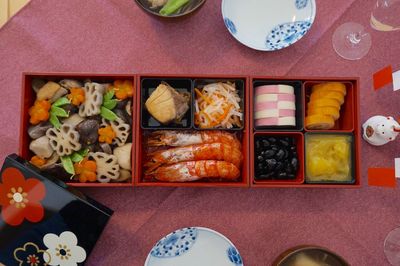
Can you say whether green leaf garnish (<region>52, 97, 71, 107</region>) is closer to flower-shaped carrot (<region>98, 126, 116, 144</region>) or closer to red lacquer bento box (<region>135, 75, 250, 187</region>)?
flower-shaped carrot (<region>98, 126, 116, 144</region>)

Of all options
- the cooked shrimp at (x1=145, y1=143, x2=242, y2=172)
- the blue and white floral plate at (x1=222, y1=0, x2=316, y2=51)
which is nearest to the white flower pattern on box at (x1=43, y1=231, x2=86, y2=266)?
the cooked shrimp at (x1=145, y1=143, x2=242, y2=172)

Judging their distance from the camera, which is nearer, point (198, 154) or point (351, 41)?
point (198, 154)

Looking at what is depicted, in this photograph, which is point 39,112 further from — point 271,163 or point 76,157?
point 271,163

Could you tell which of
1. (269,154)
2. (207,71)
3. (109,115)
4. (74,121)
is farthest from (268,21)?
(74,121)

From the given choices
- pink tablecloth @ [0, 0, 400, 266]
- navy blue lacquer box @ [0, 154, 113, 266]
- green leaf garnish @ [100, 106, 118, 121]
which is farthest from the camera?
pink tablecloth @ [0, 0, 400, 266]

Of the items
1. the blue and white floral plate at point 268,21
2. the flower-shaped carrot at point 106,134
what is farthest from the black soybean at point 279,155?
the flower-shaped carrot at point 106,134

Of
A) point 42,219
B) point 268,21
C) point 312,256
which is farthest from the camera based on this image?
point 268,21

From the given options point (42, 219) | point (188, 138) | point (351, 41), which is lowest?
point (42, 219)

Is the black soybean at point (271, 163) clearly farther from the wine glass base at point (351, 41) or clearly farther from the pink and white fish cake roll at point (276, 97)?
the wine glass base at point (351, 41)
